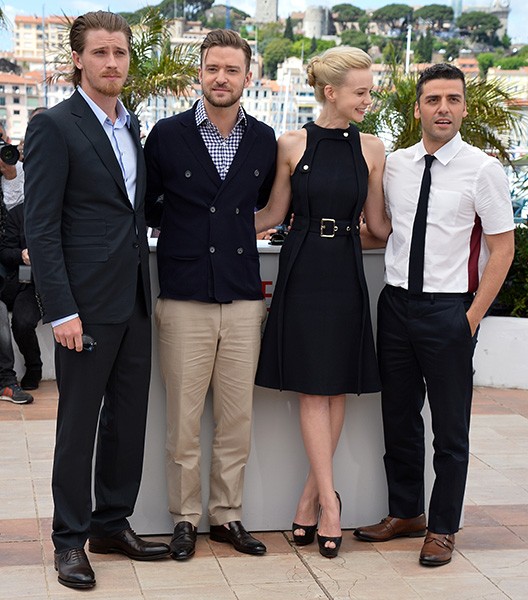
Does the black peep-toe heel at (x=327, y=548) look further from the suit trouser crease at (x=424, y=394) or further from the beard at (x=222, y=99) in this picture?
the beard at (x=222, y=99)

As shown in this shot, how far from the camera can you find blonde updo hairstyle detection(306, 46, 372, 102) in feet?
11.8

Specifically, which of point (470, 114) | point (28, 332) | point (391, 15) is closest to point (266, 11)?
point (391, 15)

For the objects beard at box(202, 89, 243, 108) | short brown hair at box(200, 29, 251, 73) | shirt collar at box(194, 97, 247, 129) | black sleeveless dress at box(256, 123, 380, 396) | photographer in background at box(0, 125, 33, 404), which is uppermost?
short brown hair at box(200, 29, 251, 73)

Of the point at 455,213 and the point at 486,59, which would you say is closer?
the point at 455,213

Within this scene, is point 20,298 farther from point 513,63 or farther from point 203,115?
point 513,63

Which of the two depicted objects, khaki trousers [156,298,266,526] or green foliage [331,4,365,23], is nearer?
khaki trousers [156,298,266,526]

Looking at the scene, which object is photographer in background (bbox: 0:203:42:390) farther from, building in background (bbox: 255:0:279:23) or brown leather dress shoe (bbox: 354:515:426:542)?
building in background (bbox: 255:0:279:23)

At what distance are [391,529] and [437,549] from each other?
0.27 meters

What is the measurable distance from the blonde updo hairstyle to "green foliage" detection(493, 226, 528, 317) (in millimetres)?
3668

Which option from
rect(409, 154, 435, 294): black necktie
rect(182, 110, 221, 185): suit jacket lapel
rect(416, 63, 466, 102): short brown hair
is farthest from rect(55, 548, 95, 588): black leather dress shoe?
rect(416, 63, 466, 102): short brown hair

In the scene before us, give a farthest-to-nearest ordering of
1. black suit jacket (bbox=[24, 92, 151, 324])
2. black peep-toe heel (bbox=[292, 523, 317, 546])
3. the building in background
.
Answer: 1. the building in background
2. black peep-toe heel (bbox=[292, 523, 317, 546])
3. black suit jacket (bbox=[24, 92, 151, 324])

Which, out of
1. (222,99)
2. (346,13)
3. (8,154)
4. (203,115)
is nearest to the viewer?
(222,99)

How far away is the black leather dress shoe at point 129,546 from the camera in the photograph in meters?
3.66

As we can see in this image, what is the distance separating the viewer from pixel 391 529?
13.0 ft
